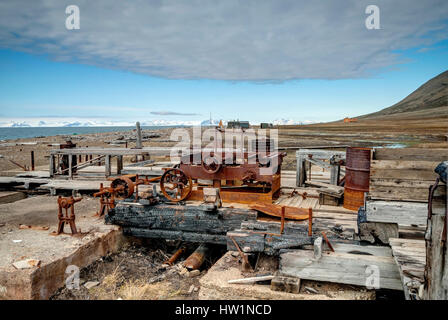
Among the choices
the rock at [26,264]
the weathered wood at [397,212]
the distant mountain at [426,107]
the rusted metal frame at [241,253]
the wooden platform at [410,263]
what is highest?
the distant mountain at [426,107]

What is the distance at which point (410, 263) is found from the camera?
3.85 m

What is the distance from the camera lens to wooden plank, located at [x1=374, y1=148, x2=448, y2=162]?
489cm

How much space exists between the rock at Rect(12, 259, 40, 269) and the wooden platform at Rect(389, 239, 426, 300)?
5.32 m

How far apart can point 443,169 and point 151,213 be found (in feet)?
19.4

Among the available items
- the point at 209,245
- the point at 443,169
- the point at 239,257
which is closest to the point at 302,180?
the point at 209,245

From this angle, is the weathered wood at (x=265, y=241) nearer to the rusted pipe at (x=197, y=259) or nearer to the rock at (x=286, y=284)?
the rock at (x=286, y=284)

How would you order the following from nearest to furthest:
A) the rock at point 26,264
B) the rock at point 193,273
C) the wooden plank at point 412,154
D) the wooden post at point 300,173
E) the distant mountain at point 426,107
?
the wooden plank at point 412,154, the rock at point 26,264, the rock at point 193,273, the wooden post at point 300,173, the distant mountain at point 426,107

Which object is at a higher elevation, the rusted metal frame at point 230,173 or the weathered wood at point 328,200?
the rusted metal frame at point 230,173

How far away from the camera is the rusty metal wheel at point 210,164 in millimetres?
7699

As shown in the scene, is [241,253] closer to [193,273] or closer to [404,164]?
[193,273]

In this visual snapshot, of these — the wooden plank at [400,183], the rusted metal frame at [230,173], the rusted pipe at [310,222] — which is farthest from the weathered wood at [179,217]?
the wooden plank at [400,183]

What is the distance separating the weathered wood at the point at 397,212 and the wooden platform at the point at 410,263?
307 mm
